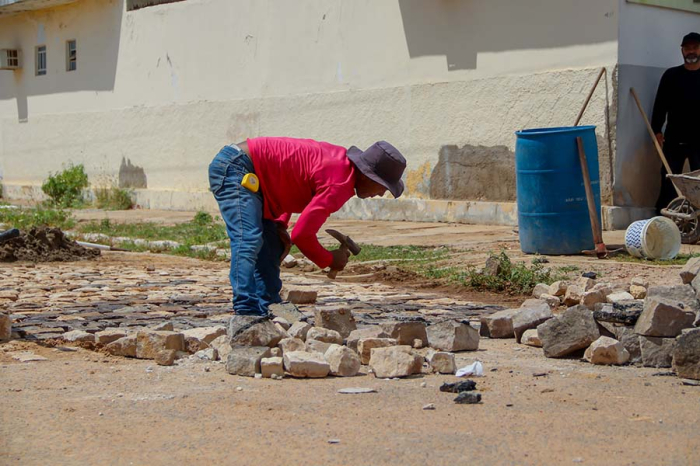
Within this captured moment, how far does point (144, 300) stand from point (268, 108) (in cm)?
928

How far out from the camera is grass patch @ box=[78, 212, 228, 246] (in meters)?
12.1

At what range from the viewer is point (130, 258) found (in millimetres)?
11000

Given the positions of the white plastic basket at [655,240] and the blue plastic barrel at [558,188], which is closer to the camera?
the white plastic basket at [655,240]

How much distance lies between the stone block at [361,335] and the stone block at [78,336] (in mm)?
1492

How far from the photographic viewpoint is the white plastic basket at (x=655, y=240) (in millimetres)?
9109

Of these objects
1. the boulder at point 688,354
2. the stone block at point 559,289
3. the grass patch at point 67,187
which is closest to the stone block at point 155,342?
the boulder at point 688,354

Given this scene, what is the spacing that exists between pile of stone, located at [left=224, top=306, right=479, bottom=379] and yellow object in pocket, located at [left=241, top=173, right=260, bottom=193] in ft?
2.57

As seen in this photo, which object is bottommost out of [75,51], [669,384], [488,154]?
[669,384]

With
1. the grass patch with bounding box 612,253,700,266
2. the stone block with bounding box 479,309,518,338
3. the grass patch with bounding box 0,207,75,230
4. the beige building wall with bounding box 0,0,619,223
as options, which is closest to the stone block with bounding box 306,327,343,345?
the stone block with bounding box 479,309,518,338

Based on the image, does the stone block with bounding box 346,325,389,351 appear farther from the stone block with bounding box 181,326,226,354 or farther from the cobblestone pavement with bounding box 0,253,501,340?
the cobblestone pavement with bounding box 0,253,501,340

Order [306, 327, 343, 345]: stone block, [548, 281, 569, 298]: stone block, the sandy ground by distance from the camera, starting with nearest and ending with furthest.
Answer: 1. the sandy ground
2. [306, 327, 343, 345]: stone block
3. [548, 281, 569, 298]: stone block

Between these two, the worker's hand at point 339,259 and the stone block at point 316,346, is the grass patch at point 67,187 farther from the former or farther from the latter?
the stone block at point 316,346

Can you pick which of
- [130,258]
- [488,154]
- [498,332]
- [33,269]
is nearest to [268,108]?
[488,154]

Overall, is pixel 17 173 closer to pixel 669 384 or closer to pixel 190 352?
pixel 190 352
